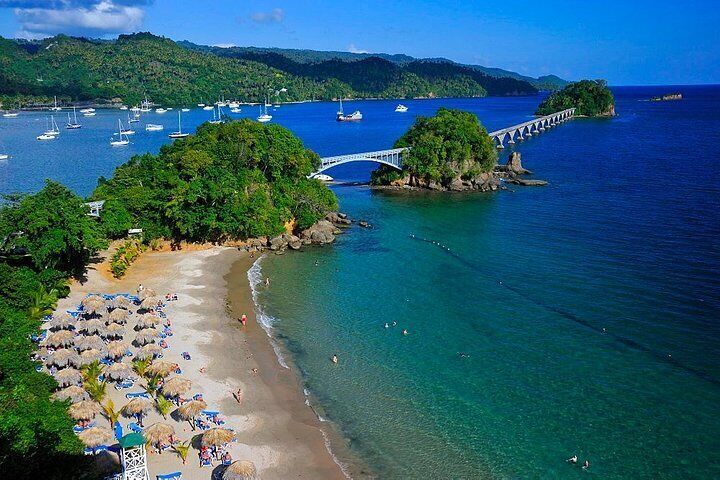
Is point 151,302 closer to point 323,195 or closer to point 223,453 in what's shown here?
point 223,453

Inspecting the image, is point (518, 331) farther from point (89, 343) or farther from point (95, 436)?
point (89, 343)

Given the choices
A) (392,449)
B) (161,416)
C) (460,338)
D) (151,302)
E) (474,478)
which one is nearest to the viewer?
(474,478)

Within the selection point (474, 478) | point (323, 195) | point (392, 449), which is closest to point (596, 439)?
point (474, 478)

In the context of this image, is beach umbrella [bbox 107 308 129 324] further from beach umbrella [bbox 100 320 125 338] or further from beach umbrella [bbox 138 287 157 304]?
beach umbrella [bbox 138 287 157 304]

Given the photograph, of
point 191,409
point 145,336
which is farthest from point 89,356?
point 191,409

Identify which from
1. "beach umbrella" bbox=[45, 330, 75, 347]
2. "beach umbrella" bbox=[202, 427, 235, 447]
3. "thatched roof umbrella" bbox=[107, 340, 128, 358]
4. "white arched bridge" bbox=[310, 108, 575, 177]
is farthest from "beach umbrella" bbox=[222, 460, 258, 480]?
"white arched bridge" bbox=[310, 108, 575, 177]
